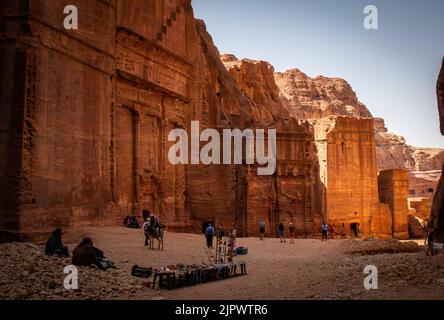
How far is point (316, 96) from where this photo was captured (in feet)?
323

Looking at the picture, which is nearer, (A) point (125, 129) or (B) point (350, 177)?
(A) point (125, 129)

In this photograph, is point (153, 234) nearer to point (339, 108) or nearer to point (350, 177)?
point (350, 177)

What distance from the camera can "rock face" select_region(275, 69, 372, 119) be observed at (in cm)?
9275

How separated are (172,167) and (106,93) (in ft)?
28.8

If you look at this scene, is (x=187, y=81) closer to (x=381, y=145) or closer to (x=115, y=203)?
(x=115, y=203)

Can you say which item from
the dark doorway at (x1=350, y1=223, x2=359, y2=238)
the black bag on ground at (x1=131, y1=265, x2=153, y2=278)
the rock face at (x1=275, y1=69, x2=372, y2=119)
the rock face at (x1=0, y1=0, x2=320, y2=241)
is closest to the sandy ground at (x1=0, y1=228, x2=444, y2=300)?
the black bag on ground at (x1=131, y1=265, x2=153, y2=278)

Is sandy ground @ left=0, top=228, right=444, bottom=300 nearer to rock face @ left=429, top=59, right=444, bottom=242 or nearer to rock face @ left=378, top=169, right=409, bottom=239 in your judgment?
rock face @ left=429, top=59, right=444, bottom=242

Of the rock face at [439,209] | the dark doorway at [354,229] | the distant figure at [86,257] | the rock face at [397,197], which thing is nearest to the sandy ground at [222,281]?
the distant figure at [86,257]

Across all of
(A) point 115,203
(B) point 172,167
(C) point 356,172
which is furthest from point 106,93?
(C) point 356,172

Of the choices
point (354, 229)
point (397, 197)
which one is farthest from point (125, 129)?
point (397, 197)

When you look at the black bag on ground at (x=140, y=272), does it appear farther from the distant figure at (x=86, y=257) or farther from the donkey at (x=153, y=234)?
the donkey at (x=153, y=234)

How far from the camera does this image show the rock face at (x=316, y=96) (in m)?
92.8

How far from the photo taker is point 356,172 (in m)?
54.0

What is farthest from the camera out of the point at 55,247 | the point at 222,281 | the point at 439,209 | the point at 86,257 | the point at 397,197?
the point at 397,197
